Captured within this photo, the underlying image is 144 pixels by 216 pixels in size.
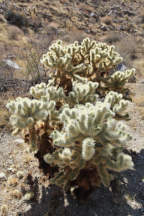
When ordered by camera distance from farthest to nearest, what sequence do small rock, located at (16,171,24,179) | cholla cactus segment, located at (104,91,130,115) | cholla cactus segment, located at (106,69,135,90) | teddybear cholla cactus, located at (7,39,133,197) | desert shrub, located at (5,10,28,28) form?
desert shrub, located at (5,10,28,28) → cholla cactus segment, located at (106,69,135,90) → small rock, located at (16,171,24,179) → cholla cactus segment, located at (104,91,130,115) → teddybear cholla cactus, located at (7,39,133,197)

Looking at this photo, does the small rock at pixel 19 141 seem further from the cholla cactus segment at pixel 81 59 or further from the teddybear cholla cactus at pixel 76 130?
the cholla cactus segment at pixel 81 59

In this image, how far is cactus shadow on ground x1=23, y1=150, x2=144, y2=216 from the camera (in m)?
3.58

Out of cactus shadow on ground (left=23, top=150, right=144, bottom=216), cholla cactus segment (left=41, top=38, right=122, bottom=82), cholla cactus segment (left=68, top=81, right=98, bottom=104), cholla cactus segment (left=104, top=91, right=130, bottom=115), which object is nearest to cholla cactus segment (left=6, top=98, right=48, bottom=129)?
cholla cactus segment (left=68, top=81, right=98, bottom=104)

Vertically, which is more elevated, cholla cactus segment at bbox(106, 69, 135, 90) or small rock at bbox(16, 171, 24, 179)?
cholla cactus segment at bbox(106, 69, 135, 90)

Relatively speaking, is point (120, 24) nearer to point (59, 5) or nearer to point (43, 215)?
point (59, 5)

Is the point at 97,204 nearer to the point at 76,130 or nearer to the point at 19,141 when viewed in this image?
the point at 76,130

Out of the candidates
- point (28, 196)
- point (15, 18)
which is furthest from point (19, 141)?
point (15, 18)

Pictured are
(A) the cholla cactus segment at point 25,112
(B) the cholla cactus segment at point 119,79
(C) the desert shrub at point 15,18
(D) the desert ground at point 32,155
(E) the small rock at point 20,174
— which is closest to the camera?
(A) the cholla cactus segment at point 25,112

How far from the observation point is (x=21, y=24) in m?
18.4

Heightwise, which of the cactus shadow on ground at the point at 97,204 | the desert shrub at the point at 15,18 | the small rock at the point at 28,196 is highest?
the cactus shadow on ground at the point at 97,204

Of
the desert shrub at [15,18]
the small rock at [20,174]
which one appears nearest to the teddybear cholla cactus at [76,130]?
the small rock at [20,174]

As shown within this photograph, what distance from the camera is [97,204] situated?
146 inches

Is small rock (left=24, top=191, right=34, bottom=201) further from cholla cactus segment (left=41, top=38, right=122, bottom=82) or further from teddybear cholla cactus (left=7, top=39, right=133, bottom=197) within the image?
cholla cactus segment (left=41, top=38, right=122, bottom=82)

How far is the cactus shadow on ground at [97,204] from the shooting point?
358 cm
